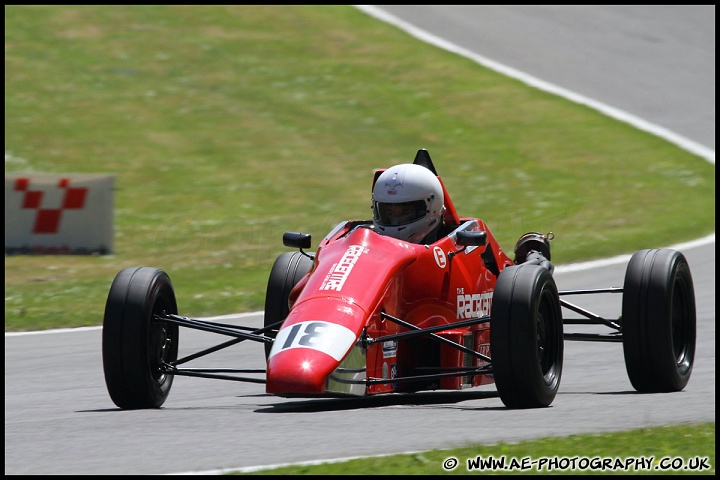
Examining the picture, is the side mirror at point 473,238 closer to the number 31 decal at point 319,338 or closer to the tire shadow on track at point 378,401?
the tire shadow on track at point 378,401

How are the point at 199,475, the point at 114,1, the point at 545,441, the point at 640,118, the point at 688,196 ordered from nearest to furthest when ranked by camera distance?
1. the point at 199,475
2. the point at 545,441
3. the point at 688,196
4. the point at 640,118
5. the point at 114,1

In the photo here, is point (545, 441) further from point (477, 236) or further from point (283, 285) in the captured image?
point (283, 285)

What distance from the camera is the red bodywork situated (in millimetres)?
7527

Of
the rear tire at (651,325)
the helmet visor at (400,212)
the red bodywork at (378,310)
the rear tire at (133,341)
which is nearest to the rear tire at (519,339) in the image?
the red bodywork at (378,310)

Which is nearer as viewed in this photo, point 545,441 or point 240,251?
point 545,441

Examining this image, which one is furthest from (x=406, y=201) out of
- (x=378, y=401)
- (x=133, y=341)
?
(x=133, y=341)

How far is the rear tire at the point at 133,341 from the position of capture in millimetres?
8109

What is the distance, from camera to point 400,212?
9102 mm

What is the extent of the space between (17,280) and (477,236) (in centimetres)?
879

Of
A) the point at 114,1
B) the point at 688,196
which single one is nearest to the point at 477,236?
the point at 688,196

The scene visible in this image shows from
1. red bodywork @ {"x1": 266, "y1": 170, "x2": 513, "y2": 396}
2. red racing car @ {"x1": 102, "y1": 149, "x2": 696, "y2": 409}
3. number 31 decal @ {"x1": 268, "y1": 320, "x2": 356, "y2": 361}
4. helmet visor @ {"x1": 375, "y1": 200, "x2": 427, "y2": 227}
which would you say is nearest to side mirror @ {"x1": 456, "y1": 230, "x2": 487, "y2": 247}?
red racing car @ {"x1": 102, "y1": 149, "x2": 696, "y2": 409}

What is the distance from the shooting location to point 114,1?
3341 cm

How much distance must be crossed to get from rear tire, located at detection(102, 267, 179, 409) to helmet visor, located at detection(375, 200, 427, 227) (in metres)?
1.65

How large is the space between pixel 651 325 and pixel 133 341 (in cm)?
340
